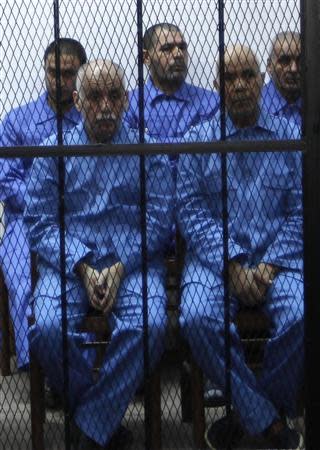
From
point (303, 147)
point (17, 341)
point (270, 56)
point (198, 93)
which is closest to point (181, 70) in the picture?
point (198, 93)

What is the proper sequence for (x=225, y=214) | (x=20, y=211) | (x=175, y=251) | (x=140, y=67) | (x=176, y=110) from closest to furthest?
(x=140, y=67)
(x=225, y=214)
(x=175, y=251)
(x=176, y=110)
(x=20, y=211)

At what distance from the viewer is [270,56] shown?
2955mm

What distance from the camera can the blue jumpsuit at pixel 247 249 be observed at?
2.89 m

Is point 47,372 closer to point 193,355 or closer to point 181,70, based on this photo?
point 193,355

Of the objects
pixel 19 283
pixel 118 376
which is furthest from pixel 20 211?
pixel 118 376

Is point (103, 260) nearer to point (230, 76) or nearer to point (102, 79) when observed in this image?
point (102, 79)

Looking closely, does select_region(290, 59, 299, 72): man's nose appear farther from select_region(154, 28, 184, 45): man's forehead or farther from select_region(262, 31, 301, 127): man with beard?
select_region(154, 28, 184, 45): man's forehead

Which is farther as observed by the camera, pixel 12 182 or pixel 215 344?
pixel 12 182

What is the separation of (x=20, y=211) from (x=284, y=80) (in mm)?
1152

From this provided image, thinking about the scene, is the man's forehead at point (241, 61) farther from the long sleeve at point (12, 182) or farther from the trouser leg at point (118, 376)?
the long sleeve at point (12, 182)

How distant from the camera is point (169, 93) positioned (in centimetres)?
322

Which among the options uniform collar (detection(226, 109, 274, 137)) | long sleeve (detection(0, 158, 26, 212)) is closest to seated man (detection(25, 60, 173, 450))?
uniform collar (detection(226, 109, 274, 137))

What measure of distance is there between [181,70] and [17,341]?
42.5 inches

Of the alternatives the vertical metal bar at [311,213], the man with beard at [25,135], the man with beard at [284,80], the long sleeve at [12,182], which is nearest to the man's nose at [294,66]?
the man with beard at [284,80]
